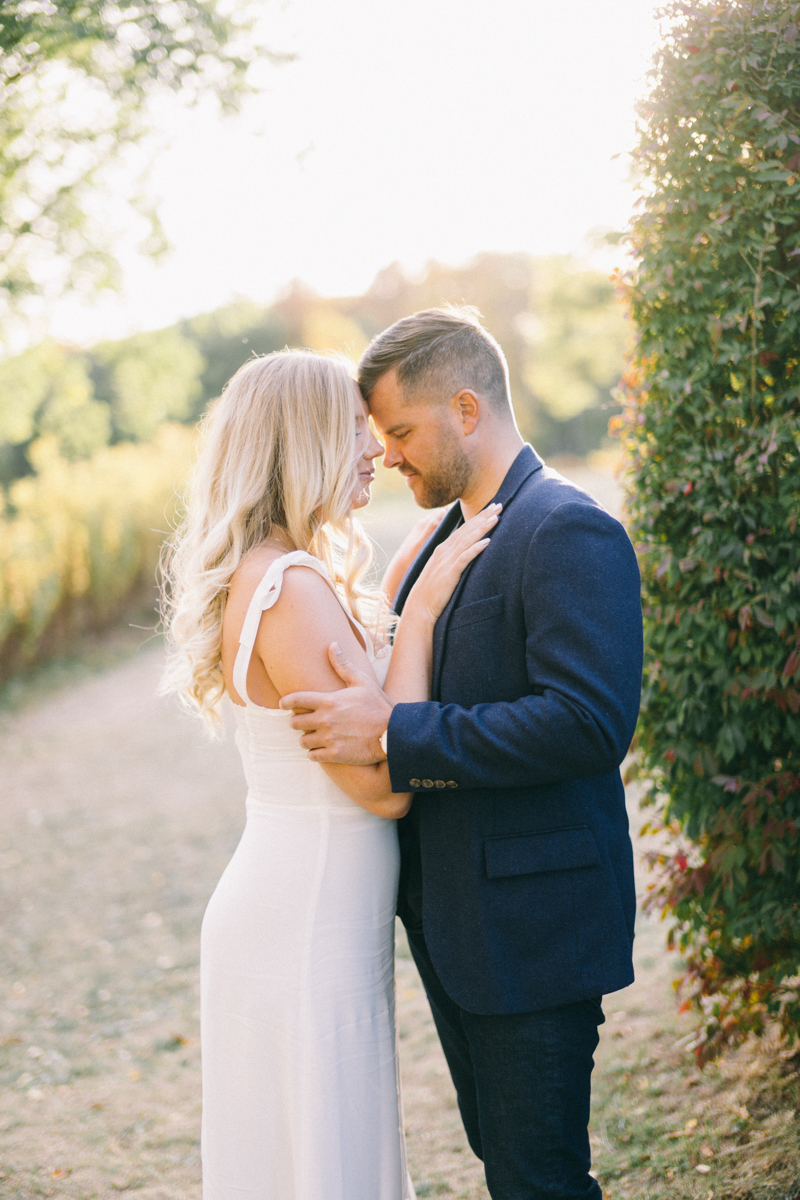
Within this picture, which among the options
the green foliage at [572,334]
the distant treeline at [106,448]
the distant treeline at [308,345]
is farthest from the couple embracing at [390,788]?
the green foliage at [572,334]

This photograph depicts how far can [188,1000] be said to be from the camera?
5.59 m

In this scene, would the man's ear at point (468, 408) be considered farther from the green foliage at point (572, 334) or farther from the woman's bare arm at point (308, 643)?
the green foliage at point (572, 334)

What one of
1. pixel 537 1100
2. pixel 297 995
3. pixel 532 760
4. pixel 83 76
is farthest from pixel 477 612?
pixel 83 76

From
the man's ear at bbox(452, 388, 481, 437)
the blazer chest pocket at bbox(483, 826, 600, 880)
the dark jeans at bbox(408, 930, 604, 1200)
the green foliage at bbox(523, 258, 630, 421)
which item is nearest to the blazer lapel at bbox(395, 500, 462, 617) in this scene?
the man's ear at bbox(452, 388, 481, 437)

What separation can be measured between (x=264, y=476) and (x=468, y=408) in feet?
2.01

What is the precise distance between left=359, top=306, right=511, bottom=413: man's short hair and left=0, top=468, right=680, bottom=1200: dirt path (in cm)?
280

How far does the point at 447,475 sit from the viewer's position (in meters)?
2.70

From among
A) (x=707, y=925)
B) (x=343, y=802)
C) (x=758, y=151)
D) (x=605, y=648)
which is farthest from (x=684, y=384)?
(x=707, y=925)

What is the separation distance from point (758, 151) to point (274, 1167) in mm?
3106

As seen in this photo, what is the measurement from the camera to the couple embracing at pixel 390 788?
226cm

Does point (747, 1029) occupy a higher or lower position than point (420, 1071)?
higher

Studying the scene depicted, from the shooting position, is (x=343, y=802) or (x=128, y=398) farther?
(x=128, y=398)

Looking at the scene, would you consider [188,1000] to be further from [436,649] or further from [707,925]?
[436,649]

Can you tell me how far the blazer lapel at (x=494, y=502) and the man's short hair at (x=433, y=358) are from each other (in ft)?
0.67
